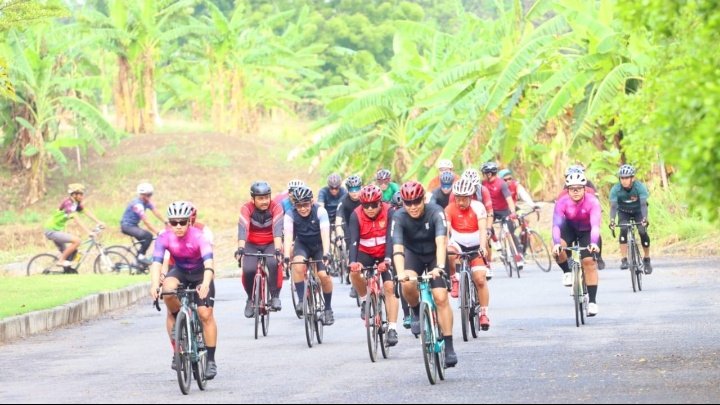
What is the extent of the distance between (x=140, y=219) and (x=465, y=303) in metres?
15.6

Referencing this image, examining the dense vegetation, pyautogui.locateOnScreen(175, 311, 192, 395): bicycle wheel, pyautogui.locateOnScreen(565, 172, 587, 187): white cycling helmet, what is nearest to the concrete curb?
the dense vegetation

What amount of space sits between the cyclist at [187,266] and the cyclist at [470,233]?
4065 millimetres

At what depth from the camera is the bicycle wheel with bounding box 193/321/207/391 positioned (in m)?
13.3

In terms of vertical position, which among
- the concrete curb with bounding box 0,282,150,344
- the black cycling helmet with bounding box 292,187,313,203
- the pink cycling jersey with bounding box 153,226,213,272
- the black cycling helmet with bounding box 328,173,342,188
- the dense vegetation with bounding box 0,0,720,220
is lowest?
the concrete curb with bounding box 0,282,150,344

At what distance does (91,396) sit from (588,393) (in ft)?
13.5

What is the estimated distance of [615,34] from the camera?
32562 millimetres

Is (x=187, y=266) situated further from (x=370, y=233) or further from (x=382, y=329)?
(x=370, y=233)

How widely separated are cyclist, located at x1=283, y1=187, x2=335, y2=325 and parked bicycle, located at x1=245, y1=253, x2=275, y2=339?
0.37m

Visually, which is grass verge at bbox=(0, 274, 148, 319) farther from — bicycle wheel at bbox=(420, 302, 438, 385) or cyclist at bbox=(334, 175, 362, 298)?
bicycle wheel at bbox=(420, 302, 438, 385)

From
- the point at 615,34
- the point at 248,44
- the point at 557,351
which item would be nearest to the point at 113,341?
the point at 557,351

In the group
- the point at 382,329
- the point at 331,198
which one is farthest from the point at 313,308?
the point at 331,198

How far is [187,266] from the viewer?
14.2 m

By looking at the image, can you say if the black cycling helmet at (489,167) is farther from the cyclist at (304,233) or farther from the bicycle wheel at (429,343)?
the bicycle wheel at (429,343)

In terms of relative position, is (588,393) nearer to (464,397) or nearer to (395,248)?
(464,397)
